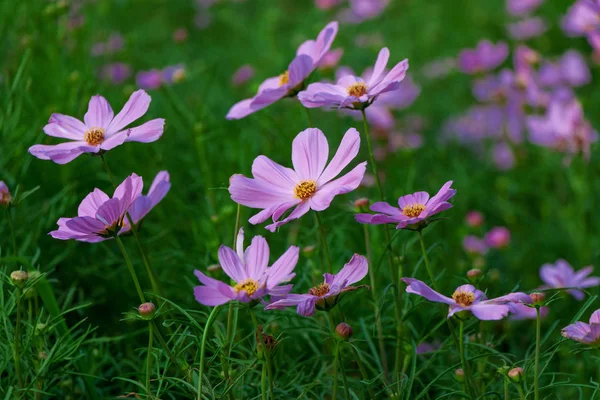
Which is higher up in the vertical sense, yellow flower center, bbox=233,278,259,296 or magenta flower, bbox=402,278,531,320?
yellow flower center, bbox=233,278,259,296

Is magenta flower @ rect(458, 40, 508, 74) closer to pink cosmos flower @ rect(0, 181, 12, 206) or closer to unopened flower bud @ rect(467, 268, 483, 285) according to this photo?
unopened flower bud @ rect(467, 268, 483, 285)

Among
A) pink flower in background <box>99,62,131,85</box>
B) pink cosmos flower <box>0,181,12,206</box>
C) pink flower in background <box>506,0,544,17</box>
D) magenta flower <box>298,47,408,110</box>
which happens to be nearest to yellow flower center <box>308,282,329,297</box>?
magenta flower <box>298,47,408,110</box>

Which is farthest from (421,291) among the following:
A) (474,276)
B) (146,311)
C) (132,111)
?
(132,111)

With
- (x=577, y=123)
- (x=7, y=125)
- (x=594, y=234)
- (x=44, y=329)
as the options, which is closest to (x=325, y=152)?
(x=44, y=329)

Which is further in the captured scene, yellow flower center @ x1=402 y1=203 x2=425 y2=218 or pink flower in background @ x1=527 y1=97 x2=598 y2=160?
pink flower in background @ x1=527 y1=97 x2=598 y2=160

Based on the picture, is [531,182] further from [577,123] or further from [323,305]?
[323,305]

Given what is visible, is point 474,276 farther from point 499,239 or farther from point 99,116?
point 499,239

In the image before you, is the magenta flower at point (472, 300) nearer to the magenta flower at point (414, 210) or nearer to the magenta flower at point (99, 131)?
the magenta flower at point (414, 210)
